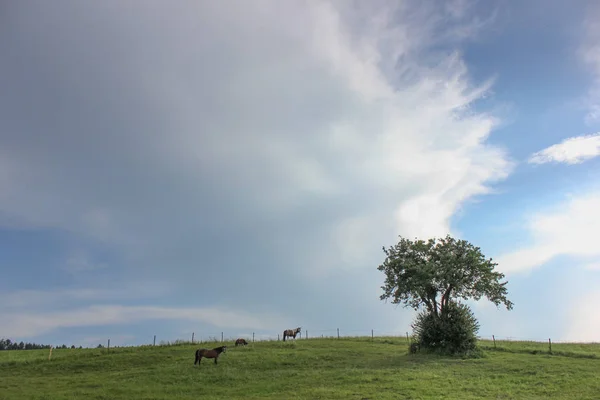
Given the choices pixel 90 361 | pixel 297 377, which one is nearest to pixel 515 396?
pixel 297 377

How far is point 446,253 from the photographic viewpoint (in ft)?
166

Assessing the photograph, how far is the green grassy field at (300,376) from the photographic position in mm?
26134

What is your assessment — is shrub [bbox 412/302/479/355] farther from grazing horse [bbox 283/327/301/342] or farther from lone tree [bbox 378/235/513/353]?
grazing horse [bbox 283/327/301/342]

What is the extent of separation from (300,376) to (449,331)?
2035 cm

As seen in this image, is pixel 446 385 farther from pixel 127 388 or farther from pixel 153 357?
pixel 153 357

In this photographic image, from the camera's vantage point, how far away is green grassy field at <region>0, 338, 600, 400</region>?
26.1 meters

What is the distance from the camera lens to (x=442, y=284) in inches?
1949

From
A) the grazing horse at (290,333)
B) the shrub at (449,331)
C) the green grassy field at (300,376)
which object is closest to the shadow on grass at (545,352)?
the green grassy field at (300,376)

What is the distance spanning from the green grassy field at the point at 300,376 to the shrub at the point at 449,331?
7.37 ft

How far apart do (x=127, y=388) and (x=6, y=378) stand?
52.7ft

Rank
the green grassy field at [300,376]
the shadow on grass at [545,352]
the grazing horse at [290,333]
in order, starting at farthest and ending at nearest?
the grazing horse at [290,333] < the shadow on grass at [545,352] < the green grassy field at [300,376]

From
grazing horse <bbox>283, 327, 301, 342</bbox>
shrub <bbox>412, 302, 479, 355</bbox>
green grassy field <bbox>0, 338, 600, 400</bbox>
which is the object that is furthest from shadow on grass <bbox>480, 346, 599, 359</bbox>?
grazing horse <bbox>283, 327, 301, 342</bbox>

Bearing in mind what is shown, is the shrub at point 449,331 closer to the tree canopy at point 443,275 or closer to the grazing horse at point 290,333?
the tree canopy at point 443,275

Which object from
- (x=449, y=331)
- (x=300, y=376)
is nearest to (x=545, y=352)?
(x=449, y=331)
